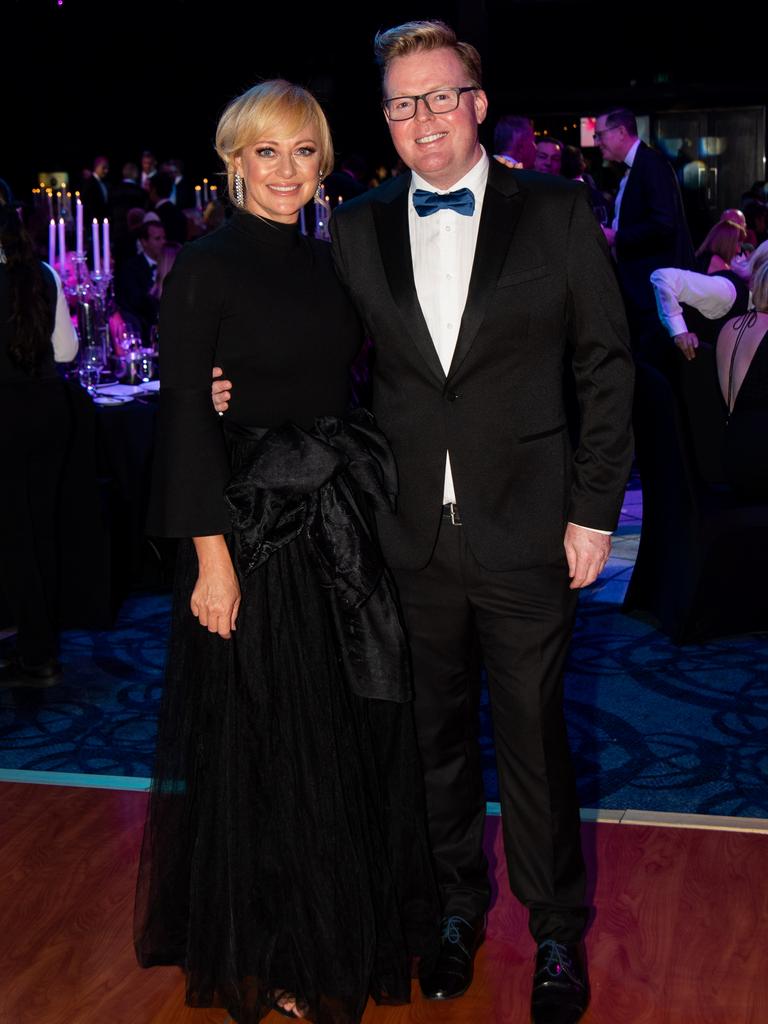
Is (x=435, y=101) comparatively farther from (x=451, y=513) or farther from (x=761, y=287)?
(x=761, y=287)

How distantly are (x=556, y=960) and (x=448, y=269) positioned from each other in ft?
4.10

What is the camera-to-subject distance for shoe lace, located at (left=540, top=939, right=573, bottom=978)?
2254 mm

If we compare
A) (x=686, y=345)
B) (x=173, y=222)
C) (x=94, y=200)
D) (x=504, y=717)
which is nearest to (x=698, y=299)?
(x=686, y=345)

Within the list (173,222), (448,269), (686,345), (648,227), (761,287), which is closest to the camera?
(448,269)

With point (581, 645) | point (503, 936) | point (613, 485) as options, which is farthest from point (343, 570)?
point (581, 645)

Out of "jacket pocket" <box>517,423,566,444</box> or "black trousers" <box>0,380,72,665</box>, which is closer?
"jacket pocket" <box>517,423,566,444</box>

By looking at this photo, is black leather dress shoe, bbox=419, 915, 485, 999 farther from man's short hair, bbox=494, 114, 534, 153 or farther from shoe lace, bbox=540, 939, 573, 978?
man's short hair, bbox=494, 114, 534, 153

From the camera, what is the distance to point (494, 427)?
2.17 m

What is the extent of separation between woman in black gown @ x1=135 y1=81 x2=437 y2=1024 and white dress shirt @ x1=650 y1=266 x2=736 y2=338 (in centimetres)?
337

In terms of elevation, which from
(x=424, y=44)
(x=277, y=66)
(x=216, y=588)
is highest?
(x=277, y=66)

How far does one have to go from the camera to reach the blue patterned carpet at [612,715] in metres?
3.40

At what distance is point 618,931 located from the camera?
8.20 ft

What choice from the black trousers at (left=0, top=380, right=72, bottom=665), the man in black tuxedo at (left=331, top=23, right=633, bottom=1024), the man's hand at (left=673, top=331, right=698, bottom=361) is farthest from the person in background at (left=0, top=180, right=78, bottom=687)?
the man's hand at (left=673, top=331, right=698, bottom=361)

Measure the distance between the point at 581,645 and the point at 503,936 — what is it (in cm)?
213
